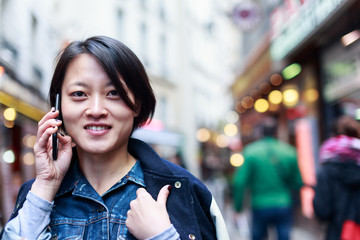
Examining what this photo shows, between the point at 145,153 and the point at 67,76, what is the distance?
17.3 inches

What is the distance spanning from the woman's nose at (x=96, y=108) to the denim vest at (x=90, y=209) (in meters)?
0.28

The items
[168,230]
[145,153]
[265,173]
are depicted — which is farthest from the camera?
[265,173]

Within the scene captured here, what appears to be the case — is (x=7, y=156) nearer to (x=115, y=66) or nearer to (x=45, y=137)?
(x=45, y=137)

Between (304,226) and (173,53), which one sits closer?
(304,226)

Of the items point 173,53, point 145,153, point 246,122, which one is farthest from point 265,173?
point 173,53

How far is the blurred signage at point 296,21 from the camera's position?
5.30 metres

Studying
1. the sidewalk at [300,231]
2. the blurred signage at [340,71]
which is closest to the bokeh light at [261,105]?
the sidewalk at [300,231]

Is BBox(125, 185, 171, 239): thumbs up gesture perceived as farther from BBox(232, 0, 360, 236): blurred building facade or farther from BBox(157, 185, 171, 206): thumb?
BBox(232, 0, 360, 236): blurred building facade

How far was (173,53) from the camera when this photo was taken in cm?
2483

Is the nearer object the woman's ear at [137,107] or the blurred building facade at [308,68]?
the woman's ear at [137,107]

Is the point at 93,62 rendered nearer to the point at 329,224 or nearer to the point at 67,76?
the point at 67,76

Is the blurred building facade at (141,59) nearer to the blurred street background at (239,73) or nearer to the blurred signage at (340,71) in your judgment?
the blurred street background at (239,73)

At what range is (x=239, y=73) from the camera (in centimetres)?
1520

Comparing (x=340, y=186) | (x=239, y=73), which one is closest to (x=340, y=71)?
(x=340, y=186)
